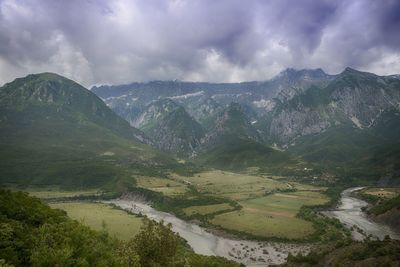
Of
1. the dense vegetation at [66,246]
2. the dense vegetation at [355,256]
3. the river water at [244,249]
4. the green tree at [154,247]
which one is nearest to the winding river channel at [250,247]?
the river water at [244,249]

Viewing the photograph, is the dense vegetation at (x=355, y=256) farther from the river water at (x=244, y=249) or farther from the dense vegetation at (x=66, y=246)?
the dense vegetation at (x=66, y=246)

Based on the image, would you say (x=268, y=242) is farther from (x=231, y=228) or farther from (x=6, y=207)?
(x=6, y=207)

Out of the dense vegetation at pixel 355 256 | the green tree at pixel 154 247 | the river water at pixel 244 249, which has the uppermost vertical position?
the green tree at pixel 154 247

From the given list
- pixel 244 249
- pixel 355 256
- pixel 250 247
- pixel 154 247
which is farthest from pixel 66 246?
pixel 250 247

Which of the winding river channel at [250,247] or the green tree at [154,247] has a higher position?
the green tree at [154,247]

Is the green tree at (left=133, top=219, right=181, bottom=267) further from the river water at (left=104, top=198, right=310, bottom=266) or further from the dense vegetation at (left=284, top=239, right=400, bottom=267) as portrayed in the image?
the river water at (left=104, top=198, right=310, bottom=266)

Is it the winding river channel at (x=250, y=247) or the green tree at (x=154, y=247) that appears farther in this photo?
the winding river channel at (x=250, y=247)

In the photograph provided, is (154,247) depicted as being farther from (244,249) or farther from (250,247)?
(250,247)

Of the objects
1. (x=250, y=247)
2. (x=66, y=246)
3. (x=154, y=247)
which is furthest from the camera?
(x=250, y=247)
